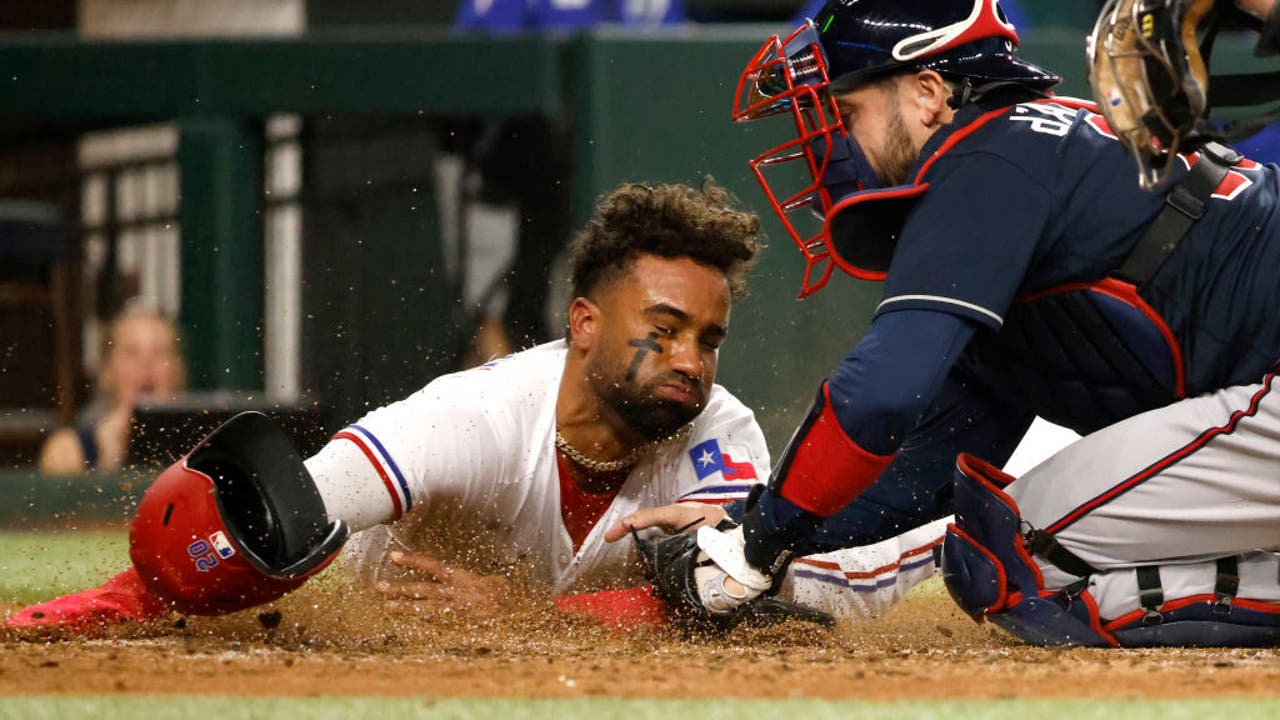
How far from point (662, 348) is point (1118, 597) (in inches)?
49.0

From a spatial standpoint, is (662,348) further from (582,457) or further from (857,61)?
(857,61)

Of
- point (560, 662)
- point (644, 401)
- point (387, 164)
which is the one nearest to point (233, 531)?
point (560, 662)

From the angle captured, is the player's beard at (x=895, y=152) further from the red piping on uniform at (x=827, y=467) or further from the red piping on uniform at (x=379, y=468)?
the red piping on uniform at (x=379, y=468)

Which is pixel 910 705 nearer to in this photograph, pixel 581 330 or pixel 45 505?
pixel 581 330

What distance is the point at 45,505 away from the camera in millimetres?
7395

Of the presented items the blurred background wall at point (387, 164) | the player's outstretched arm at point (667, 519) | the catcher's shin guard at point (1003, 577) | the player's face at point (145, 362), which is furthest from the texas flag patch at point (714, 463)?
the player's face at point (145, 362)

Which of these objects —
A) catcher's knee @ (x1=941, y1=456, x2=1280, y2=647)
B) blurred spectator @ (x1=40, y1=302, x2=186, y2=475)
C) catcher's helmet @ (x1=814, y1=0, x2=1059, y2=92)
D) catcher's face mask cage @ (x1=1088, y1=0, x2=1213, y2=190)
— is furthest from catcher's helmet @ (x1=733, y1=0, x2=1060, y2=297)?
blurred spectator @ (x1=40, y1=302, x2=186, y2=475)

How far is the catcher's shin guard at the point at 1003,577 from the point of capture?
3.70m

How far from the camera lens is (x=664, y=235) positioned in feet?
14.3

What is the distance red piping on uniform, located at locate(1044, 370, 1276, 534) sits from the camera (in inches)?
142

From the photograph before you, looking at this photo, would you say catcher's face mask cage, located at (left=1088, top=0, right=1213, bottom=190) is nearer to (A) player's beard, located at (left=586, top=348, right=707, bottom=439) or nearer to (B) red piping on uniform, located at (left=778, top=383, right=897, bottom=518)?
(B) red piping on uniform, located at (left=778, top=383, right=897, bottom=518)

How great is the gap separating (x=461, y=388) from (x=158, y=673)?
1.28m

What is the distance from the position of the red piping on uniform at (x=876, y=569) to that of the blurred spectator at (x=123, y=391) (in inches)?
162

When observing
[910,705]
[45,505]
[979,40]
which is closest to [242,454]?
[910,705]
